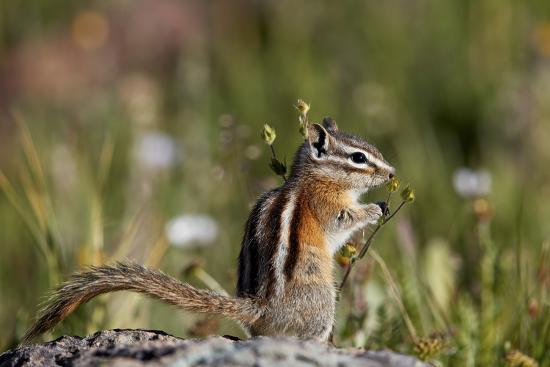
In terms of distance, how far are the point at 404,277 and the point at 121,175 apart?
4045 mm

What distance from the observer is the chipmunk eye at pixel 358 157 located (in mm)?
4910

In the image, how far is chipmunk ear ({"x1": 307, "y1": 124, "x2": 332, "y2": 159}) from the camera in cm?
492

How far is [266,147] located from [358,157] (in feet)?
13.5

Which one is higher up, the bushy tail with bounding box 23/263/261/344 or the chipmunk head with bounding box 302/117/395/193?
the chipmunk head with bounding box 302/117/395/193

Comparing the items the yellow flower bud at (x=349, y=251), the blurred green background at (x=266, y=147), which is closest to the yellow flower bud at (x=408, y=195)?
the yellow flower bud at (x=349, y=251)

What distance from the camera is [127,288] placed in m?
4.02

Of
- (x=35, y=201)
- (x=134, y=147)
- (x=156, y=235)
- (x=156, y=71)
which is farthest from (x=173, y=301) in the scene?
(x=156, y=71)

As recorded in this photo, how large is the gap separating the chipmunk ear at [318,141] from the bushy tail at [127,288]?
98 cm

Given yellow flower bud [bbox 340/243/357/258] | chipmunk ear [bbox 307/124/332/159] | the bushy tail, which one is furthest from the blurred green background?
the bushy tail

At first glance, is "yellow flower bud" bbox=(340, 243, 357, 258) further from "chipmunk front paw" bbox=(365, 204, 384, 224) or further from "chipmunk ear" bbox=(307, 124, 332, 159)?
"chipmunk ear" bbox=(307, 124, 332, 159)

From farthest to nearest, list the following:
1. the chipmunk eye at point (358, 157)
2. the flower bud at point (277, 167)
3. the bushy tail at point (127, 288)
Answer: the chipmunk eye at point (358, 157) → the flower bud at point (277, 167) → the bushy tail at point (127, 288)

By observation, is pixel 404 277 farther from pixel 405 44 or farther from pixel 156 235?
pixel 405 44

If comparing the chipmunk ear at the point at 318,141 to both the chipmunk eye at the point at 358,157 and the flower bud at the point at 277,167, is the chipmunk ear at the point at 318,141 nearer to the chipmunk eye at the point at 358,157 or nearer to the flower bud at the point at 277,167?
the chipmunk eye at the point at 358,157

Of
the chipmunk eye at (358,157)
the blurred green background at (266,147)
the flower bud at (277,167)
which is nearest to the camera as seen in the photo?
the flower bud at (277,167)
